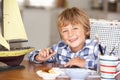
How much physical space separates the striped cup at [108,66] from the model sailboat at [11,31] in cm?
46

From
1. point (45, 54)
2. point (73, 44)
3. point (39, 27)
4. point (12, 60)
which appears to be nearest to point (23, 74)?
point (12, 60)

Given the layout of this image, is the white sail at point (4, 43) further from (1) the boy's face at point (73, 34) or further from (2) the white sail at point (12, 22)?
(1) the boy's face at point (73, 34)

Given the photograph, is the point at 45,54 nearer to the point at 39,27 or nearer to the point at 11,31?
the point at 11,31

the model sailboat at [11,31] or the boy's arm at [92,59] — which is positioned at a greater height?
the model sailboat at [11,31]

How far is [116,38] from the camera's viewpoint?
6.91 feet

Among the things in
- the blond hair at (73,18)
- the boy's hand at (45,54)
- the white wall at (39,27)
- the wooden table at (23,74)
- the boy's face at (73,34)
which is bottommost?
the white wall at (39,27)

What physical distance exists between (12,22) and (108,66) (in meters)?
0.59

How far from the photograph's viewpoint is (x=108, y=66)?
4.76 feet

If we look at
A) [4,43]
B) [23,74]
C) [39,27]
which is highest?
[4,43]

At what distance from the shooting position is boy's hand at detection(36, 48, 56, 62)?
74.1 inches

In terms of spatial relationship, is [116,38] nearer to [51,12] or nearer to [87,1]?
[51,12]

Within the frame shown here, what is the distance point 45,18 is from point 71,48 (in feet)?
11.4

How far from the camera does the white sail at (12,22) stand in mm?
1749

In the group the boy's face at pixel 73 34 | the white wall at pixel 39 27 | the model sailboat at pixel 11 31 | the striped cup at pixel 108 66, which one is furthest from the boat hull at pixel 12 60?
the white wall at pixel 39 27
